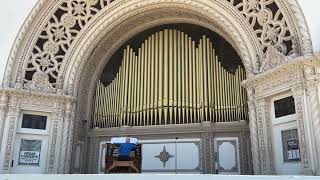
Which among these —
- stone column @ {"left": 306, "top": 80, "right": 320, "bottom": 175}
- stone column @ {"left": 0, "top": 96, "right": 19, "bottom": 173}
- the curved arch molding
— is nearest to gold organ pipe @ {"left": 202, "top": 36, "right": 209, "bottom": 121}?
the curved arch molding

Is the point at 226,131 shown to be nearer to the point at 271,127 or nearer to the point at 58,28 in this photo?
the point at 271,127

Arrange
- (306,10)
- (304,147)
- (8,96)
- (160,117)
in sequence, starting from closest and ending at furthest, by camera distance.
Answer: (304,147) < (306,10) < (8,96) < (160,117)

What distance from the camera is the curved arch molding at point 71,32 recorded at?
27.1 ft

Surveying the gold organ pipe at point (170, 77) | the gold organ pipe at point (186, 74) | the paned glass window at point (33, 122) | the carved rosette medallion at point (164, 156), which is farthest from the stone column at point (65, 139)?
the gold organ pipe at point (186, 74)

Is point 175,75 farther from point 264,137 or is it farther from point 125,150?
point 264,137

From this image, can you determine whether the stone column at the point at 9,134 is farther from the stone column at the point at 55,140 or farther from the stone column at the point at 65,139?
the stone column at the point at 65,139

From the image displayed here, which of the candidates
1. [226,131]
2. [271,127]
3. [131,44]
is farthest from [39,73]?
[271,127]

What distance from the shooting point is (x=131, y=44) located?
11680 millimetres

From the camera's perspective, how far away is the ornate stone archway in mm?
8727

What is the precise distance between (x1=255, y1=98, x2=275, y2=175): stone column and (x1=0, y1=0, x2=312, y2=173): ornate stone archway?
85 cm

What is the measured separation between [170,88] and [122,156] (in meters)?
3.04

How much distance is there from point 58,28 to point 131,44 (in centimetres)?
253

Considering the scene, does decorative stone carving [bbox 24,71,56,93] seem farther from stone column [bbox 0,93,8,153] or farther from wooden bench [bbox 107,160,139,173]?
wooden bench [bbox 107,160,139,173]

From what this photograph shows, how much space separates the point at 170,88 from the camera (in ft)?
33.6
